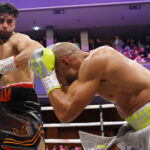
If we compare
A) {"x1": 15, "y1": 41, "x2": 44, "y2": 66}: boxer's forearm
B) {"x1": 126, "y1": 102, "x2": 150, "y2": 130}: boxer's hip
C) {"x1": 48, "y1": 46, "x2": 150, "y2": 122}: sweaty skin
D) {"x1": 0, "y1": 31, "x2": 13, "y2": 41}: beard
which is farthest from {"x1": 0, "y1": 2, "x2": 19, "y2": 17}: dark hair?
{"x1": 126, "y1": 102, "x2": 150, "y2": 130}: boxer's hip

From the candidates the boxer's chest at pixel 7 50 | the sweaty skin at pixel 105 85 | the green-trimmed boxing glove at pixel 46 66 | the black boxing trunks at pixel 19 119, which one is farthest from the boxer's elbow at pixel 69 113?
the boxer's chest at pixel 7 50

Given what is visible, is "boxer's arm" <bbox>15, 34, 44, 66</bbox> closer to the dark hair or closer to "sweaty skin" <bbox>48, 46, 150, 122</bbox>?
the dark hair

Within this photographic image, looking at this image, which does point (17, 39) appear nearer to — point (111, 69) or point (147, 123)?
point (111, 69)

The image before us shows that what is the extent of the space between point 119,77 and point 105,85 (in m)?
0.10

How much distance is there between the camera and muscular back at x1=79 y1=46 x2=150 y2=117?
1122mm

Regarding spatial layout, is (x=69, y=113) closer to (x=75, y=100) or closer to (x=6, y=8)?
(x=75, y=100)

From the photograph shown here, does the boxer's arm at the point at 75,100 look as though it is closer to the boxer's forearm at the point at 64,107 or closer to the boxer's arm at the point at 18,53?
the boxer's forearm at the point at 64,107

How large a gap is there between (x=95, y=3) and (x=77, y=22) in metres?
1.27

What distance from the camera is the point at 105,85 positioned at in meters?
1.21

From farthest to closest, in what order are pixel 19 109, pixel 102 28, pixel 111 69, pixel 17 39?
pixel 102 28
pixel 17 39
pixel 19 109
pixel 111 69

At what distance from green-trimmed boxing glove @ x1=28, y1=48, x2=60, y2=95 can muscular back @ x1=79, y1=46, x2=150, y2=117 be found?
0.16m

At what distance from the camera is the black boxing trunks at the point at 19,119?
71.4 inches

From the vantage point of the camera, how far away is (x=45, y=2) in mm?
6988

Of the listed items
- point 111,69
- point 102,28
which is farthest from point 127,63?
point 102,28
